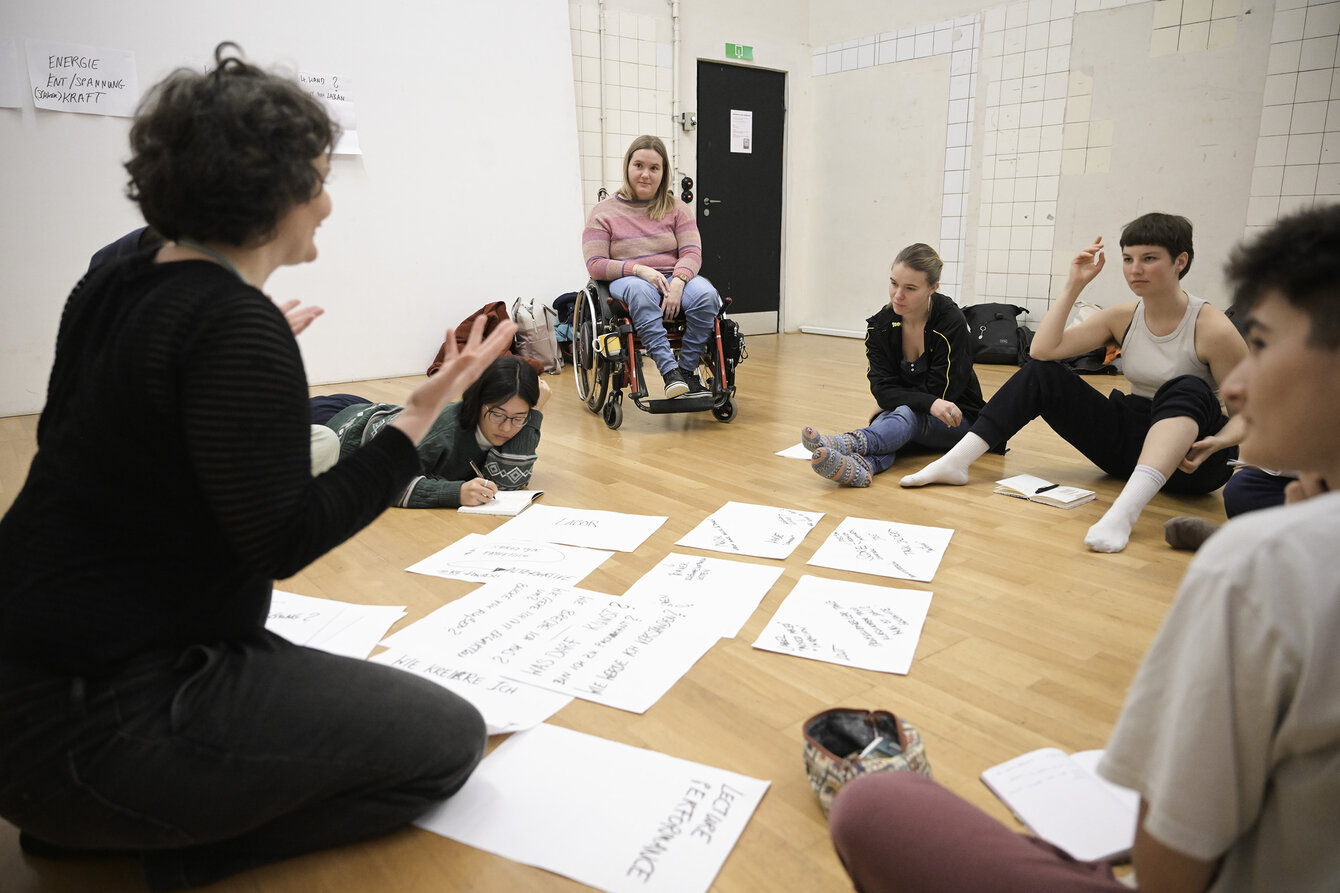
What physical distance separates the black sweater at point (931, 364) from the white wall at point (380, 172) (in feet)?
9.26

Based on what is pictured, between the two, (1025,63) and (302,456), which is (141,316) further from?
(1025,63)

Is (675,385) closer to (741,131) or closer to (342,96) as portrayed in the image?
(342,96)

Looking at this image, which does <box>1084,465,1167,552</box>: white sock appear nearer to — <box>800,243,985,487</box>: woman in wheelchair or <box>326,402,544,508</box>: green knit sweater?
<box>800,243,985,487</box>: woman in wheelchair

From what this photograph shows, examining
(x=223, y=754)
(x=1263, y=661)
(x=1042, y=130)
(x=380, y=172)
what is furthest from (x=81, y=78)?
(x=1042, y=130)

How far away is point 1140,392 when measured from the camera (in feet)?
8.18

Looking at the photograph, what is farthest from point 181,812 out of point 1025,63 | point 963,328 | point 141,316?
point 1025,63

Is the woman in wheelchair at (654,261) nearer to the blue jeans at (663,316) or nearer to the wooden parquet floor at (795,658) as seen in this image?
the blue jeans at (663,316)

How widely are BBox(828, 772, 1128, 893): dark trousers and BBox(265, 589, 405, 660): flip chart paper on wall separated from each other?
39.7 inches

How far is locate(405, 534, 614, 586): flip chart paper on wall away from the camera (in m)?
1.93

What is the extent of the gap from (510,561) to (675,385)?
4.96ft

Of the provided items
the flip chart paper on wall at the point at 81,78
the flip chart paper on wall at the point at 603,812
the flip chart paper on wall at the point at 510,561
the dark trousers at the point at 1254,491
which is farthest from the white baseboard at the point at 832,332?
the flip chart paper on wall at the point at 603,812

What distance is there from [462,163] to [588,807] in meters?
4.45

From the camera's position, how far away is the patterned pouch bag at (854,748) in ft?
3.56

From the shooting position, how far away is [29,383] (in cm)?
395
